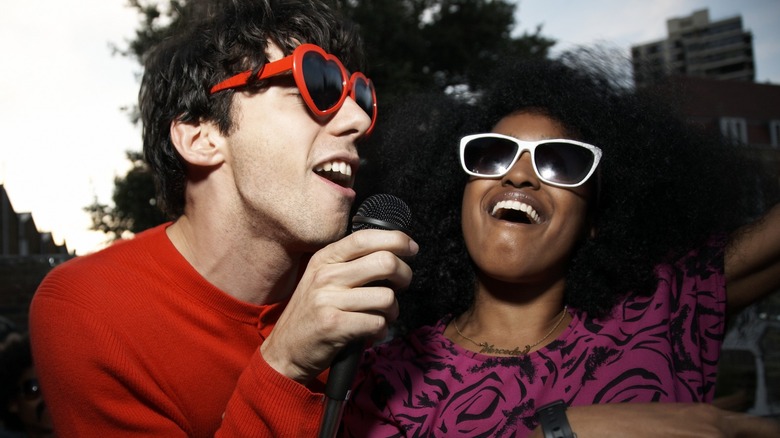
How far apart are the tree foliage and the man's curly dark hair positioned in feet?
27.0

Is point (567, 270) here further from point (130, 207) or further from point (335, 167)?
point (130, 207)

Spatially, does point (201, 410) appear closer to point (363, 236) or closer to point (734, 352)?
point (363, 236)

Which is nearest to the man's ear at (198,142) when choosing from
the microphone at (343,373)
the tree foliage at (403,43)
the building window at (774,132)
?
the microphone at (343,373)

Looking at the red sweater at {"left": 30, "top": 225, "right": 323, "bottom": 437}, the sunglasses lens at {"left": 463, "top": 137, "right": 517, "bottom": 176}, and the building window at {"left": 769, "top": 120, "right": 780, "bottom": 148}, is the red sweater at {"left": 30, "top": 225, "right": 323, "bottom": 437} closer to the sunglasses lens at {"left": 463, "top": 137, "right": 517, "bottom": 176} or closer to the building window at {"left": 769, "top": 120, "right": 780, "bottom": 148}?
the sunglasses lens at {"left": 463, "top": 137, "right": 517, "bottom": 176}

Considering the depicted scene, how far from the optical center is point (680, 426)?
1.54m

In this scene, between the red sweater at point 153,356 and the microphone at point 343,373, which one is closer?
the microphone at point 343,373

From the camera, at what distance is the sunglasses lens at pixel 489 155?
2.29 meters

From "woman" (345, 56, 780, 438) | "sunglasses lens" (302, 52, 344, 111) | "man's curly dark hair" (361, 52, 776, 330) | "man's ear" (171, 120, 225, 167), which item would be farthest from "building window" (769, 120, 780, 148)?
"man's ear" (171, 120, 225, 167)

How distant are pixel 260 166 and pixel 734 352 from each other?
552 centimetres

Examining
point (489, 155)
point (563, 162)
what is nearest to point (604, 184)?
point (563, 162)

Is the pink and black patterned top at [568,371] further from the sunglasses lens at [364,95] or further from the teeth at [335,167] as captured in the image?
the sunglasses lens at [364,95]

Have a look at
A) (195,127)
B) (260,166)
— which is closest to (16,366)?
(195,127)

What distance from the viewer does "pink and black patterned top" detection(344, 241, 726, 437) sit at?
75.6 inches

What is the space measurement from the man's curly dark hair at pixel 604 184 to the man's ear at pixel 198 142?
30.8 inches
